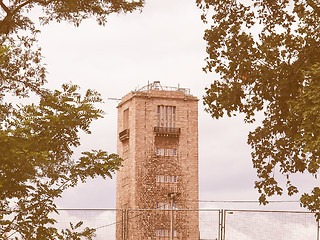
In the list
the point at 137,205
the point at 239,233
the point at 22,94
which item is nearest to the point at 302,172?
the point at 239,233

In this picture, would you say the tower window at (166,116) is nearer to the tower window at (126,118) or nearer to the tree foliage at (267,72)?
the tower window at (126,118)

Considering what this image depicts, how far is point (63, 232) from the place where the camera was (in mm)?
18422

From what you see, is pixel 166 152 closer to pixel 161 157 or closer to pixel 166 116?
pixel 161 157

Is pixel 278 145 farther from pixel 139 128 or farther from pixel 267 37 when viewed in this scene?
pixel 139 128

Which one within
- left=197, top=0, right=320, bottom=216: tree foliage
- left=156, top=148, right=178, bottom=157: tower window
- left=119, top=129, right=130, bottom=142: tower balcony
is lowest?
left=197, top=0, right=320, bottom=216: tree foliage

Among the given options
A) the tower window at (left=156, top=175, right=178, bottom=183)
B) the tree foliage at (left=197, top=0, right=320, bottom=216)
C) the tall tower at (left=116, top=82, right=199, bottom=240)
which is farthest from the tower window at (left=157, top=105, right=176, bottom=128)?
the tree foliage at (left=197, top=0, right=320, bottom=216)

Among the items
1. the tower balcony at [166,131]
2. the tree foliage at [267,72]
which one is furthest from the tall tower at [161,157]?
the tree foliage at [267,72]

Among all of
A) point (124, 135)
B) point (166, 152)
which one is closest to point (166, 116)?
point (166, 152)

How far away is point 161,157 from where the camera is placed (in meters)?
110

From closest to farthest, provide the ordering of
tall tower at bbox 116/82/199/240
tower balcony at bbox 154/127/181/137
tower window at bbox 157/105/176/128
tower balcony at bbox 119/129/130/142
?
tall tower at bbox 116/82/199/240
tower balcony at bbox 154/127/181/137
tower window at bbox 157/105/176/128
tower balcony at bbox 119/129/130/142

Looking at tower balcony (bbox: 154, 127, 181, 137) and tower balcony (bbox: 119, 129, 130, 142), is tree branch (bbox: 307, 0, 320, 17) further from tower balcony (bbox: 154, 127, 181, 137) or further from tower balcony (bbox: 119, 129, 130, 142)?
tower balcony (bbox: 119, 129, 130, 142)

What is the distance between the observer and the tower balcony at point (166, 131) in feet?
363

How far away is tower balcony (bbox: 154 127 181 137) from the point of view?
363ft

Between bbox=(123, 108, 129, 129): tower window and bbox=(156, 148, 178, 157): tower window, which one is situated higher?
bbox=(123, 108, 129, 129): tower window
